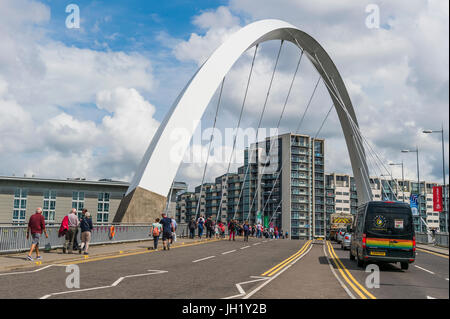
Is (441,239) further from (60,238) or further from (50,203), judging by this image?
(50,203)

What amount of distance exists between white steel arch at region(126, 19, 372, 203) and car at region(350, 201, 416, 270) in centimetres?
1410

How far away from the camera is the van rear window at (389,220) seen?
1556 centimetres

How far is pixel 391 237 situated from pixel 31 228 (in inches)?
486

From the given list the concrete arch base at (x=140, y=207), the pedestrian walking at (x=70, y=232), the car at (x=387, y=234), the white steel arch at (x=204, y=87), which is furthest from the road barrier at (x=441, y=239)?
the pedestrian walking at (x=70, y=232)

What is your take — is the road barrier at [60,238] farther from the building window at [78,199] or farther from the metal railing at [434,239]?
the building window at [78,199]

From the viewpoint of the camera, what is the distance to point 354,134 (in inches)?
1834

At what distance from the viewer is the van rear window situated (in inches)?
613

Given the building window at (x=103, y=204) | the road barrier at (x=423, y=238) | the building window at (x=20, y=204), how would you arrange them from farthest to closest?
the building window at (x=103, y=204), the building window at (x=20, y=204), the road barrier at (x=423, y=238)

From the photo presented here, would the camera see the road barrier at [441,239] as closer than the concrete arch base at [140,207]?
No

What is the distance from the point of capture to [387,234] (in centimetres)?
1552
